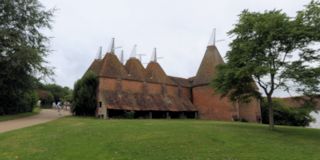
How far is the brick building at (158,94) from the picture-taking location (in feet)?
137

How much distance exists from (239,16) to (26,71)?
2288 centimetres

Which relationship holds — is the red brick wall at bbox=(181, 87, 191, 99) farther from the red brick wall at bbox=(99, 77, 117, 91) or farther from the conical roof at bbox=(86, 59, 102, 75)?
the conical roof at bbox=(86, 59, 102, 75)

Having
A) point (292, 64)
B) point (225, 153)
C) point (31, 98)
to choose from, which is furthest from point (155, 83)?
point (225, 153)

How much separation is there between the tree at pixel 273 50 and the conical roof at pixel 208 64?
24.9 m

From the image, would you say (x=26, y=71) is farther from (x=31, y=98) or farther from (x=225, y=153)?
(x=225, y=153)

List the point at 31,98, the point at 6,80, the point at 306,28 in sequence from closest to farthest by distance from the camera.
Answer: the point at 306,28, the point at 6,80, the point at 31,98

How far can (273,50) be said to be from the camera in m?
24.1

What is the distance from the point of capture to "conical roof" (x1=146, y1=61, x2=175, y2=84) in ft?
164

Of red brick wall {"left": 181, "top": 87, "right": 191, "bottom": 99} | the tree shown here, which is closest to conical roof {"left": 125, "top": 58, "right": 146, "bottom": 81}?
red brick wall {"left": 181, "top": 87, "right": 191, "bottom": 99}

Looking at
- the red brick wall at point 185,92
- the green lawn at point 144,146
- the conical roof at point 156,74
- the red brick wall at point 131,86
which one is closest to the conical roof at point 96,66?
the red brick wall at point 131,86

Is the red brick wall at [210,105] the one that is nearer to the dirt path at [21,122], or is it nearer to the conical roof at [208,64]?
the conical roof at [208,64]

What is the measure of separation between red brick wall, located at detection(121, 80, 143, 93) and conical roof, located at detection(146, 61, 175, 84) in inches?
119

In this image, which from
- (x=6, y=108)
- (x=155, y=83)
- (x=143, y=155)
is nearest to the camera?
(x=143, y=155)

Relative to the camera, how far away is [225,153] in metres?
14.0
